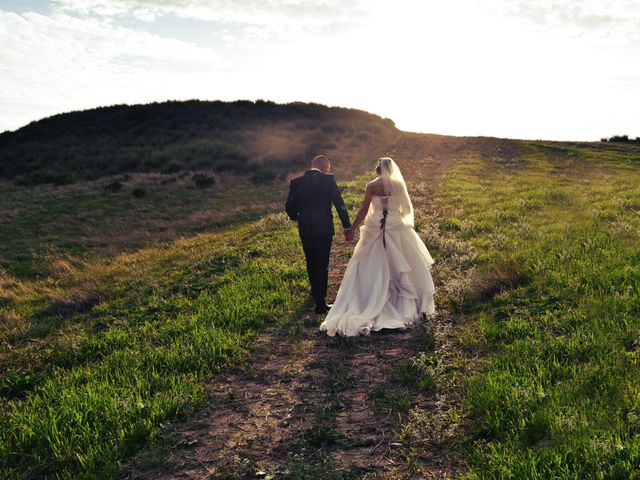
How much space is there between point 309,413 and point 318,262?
4.38 m

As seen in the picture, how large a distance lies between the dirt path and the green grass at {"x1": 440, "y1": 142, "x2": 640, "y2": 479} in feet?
2.14

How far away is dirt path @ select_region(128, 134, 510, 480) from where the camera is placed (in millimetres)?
4703

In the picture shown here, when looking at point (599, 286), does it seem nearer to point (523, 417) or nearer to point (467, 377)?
point (467, 377)

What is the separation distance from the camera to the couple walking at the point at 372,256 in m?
8.70

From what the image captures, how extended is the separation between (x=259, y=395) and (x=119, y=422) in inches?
66.9

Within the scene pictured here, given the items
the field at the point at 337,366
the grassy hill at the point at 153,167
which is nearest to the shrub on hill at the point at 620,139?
the grassy hill at the point at 153,167

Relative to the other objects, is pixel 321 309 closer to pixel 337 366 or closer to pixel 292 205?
pixel 292 205

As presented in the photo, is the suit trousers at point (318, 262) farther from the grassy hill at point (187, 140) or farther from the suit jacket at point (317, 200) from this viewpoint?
the grassy hill at point (187, 140)

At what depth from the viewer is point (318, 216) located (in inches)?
384

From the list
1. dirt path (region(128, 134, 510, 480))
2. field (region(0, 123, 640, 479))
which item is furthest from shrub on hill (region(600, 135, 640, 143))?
dirt path (region(128, 134, 510, 480))

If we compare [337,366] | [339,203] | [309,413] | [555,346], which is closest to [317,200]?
[339,203]

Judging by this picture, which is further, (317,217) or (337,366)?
(317,217)

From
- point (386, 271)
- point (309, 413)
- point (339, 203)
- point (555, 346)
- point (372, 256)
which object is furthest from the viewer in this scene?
point (339, 203)

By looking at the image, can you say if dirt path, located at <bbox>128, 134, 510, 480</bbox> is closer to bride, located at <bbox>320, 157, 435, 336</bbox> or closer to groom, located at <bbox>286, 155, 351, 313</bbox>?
bride, located at <bbox>320, 157, 435, 336</bbox>
